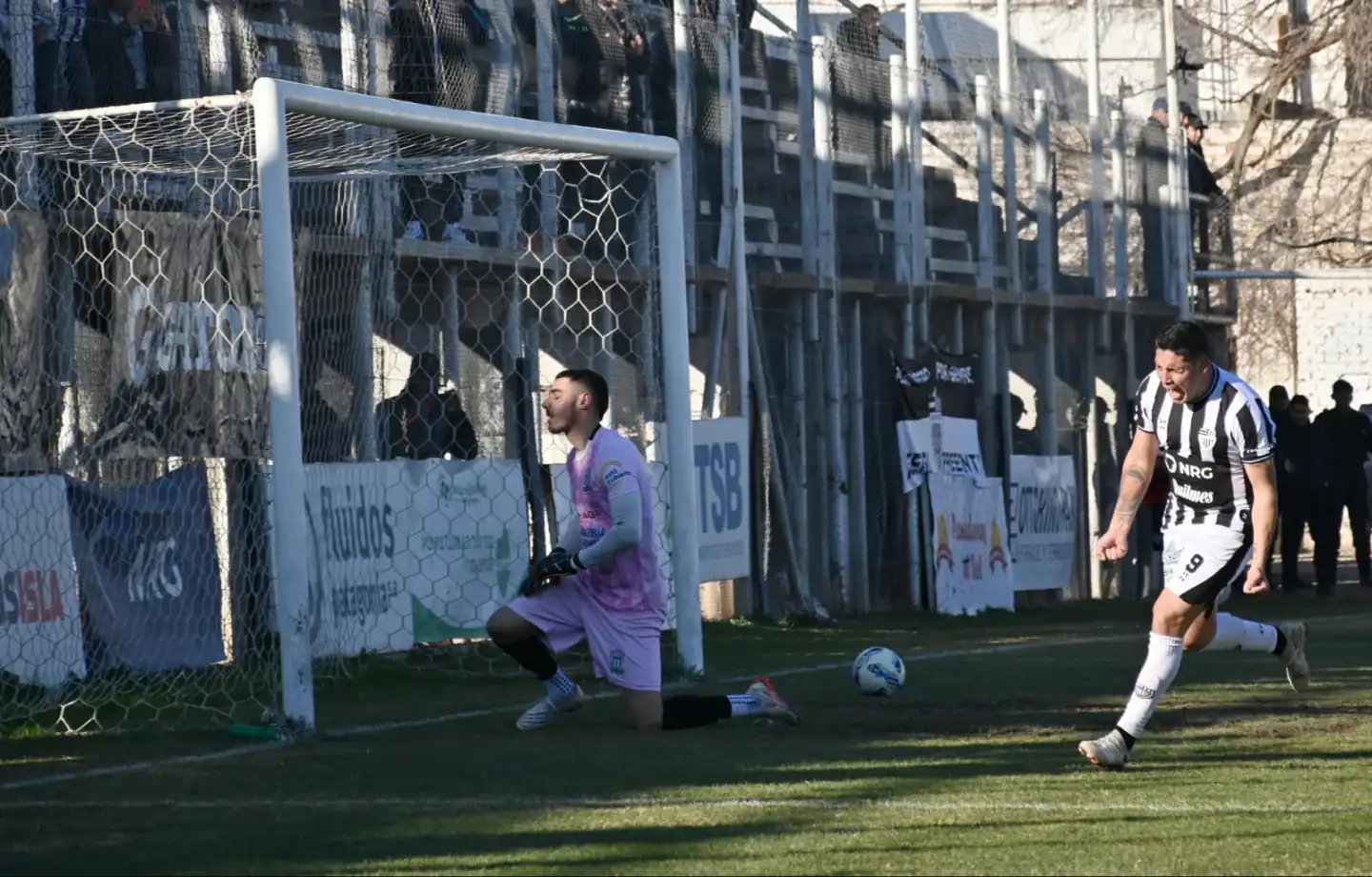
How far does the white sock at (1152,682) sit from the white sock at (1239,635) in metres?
0.81

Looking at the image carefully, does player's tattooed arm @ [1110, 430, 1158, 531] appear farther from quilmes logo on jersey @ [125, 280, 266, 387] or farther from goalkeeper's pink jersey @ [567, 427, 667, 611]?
quilmes logo on jersey @ [125, 280, 266, 387]

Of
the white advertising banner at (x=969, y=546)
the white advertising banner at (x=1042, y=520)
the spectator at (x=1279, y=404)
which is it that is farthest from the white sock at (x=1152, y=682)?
the spectator at (x=1279, y=404)

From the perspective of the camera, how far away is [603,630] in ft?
34.0

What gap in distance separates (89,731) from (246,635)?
2.10 m

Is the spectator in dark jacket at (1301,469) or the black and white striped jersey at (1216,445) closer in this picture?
the black and white striped jersey at (1216,445)

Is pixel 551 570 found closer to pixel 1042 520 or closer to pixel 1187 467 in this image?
pixel 1187 467

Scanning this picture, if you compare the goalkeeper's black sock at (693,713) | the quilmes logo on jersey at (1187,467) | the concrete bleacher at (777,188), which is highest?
the concrete bleacher at (777,188)

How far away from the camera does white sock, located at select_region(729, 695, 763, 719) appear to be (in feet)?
33.3

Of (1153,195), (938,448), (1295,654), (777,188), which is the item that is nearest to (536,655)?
(1295,654)

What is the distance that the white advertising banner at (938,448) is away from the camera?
2067 centimetres

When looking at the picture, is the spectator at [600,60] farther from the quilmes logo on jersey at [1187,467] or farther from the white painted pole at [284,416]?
the quilmes logo on jersey at [1187,467]

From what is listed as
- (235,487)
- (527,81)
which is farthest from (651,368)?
(235,487)

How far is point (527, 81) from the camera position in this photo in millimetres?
16438

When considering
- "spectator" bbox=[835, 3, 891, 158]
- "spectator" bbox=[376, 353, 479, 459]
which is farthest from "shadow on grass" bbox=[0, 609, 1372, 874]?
"spectator" bbox=[835, 3, 891, 158]
